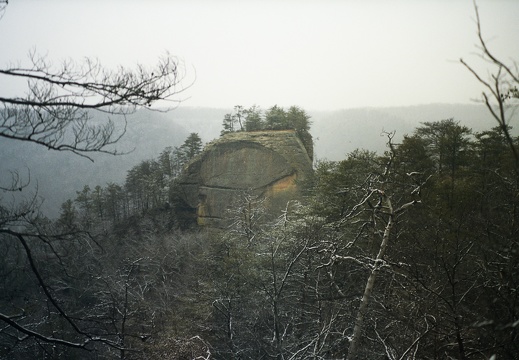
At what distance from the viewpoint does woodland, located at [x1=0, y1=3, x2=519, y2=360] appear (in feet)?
10.2

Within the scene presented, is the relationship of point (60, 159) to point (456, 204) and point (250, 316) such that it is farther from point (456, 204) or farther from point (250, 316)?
point (456, 204)

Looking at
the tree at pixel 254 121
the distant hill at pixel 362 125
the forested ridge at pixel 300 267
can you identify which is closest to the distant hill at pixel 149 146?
the distant hill at pixel 362 125

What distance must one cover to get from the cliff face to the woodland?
208cm

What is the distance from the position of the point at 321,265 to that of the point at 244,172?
69.8 ft

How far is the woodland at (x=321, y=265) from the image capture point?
3.11 m

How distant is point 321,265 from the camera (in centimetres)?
484

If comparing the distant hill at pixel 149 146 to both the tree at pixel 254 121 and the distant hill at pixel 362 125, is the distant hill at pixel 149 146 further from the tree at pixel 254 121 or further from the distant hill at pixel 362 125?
the tree at pixel 254 121

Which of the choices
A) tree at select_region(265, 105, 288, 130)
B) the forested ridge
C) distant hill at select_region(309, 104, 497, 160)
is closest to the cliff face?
tree at select_region(265, 105, 288, 130)

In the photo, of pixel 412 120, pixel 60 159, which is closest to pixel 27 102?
pixel 412 120

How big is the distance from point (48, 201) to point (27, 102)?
243 feet

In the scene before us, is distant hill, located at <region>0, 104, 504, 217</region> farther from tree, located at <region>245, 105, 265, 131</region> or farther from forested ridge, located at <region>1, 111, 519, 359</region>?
forested ridge, located at <region>1, 111, 519, 359</region>

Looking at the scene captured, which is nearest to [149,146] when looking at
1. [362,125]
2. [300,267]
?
[362,125]

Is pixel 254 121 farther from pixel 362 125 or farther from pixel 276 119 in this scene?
pixel 362 125

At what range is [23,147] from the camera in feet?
281
